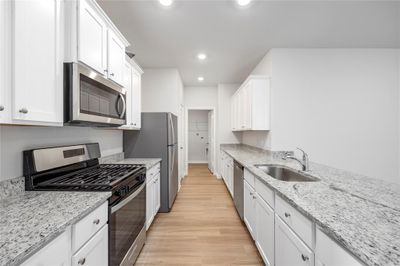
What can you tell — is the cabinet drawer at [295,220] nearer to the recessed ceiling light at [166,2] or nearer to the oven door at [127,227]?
the oven door at [127,227]

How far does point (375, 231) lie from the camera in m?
0.83


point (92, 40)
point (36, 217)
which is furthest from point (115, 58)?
point (36, 217)

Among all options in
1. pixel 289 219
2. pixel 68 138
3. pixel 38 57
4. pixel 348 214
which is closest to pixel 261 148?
pixel 289 219

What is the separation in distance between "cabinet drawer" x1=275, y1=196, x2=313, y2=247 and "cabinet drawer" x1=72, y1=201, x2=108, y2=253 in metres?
1.24

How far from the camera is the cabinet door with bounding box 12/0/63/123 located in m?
0.97

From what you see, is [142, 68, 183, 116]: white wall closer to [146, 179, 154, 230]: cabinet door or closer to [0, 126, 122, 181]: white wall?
[146, 179, 154, 230]: cabinet door

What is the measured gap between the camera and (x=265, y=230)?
1797 millimetres

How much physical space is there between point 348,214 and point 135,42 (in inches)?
128

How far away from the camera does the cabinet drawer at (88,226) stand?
3.25 feet

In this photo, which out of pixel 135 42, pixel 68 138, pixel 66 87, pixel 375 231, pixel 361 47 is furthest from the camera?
pixel 361 47

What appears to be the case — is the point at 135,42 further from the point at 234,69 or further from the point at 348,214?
the point at 348,214

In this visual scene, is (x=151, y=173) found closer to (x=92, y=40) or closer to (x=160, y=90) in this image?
(x=92, y=40)

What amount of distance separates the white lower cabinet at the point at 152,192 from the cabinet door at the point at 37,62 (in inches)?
57.0

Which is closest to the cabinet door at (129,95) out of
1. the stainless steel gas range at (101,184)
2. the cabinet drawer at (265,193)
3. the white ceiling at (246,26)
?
the white ceiling at (246,26)
